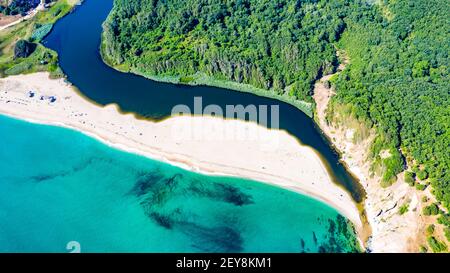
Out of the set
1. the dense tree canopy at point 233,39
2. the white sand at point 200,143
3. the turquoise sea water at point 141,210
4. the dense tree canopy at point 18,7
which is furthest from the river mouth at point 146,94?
the dense tree canopy at point 18,7

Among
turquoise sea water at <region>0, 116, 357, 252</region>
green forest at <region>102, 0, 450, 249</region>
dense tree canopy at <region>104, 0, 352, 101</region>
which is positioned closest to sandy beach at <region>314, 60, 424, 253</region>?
green forest at <region>102, 0, 450, 249</region>

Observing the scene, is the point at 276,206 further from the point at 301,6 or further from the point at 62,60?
the point at 62,60

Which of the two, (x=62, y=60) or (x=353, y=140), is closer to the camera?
(x=353, y=140)

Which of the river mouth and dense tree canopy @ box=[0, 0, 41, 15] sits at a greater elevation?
dense tree canopy @ box=[0, 0, 41, 15]

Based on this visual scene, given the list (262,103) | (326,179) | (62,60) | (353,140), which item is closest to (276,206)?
(326,179)

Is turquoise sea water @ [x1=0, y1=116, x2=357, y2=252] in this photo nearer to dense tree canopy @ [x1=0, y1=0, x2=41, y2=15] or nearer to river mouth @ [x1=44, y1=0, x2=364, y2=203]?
river mouth @ [x1=44, y1=0, x2=364, y2=203]

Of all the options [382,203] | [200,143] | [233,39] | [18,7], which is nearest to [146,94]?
[200,143]
